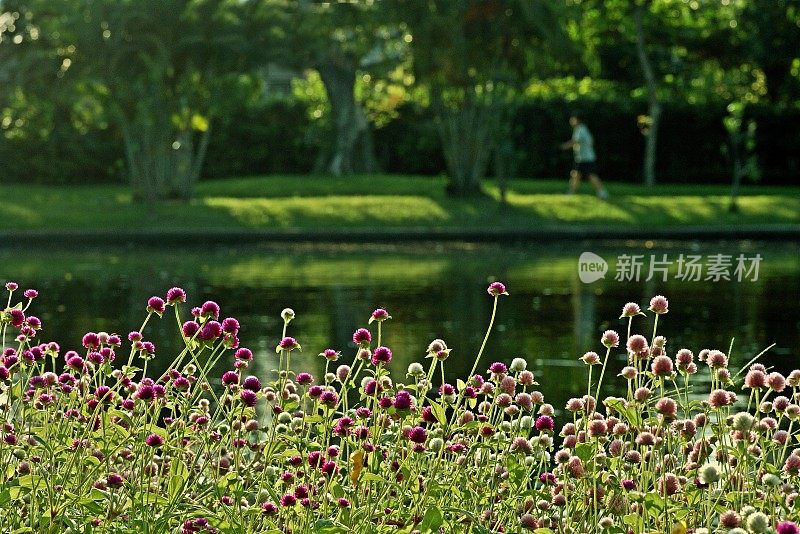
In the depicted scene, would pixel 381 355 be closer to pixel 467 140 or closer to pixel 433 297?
pixel 433 297

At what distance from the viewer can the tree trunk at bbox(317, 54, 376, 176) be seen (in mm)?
36906

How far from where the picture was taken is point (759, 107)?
38469 millimetres

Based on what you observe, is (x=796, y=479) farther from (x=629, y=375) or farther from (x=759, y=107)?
(x=759, y=107)

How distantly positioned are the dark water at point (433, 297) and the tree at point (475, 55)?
6750 mm

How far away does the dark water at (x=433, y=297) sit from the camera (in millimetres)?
12273

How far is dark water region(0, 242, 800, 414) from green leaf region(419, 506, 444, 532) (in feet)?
17.1

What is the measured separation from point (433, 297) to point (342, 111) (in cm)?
2150

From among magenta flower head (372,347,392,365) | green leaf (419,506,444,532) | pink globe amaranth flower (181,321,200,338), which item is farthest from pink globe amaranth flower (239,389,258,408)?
green leaf (419,506,444,532)

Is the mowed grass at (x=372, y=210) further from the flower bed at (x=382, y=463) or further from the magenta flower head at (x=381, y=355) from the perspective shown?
the magenta flower head at (x=381, y=355)

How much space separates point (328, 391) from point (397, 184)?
28151 mm

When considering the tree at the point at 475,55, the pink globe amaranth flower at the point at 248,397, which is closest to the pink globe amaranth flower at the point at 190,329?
the pink globe amaranth flower at the point at 248,397

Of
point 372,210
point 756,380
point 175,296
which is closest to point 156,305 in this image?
point 175,296

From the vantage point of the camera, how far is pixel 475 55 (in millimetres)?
28312

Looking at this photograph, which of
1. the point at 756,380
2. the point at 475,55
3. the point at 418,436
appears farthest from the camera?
the point at 475,55
